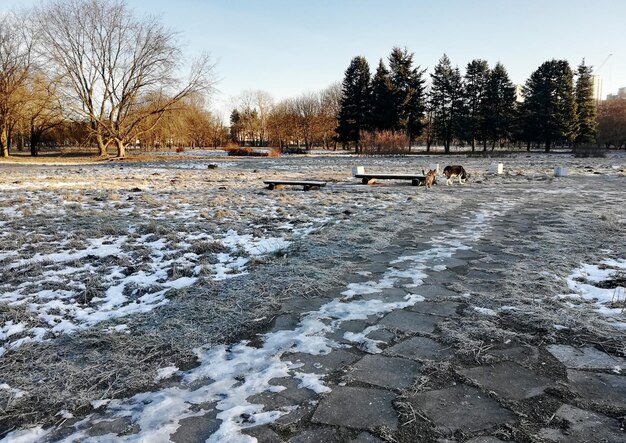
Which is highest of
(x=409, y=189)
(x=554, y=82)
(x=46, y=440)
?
(x=554, y=82)

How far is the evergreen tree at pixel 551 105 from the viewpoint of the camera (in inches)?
1881

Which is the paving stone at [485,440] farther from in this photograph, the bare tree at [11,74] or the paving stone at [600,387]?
the bare tree at [11,74]

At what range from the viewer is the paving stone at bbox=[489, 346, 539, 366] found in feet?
9.06

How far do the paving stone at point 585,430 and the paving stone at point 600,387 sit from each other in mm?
180

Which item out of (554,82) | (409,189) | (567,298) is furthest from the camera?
(554,82)

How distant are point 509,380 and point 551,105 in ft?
178

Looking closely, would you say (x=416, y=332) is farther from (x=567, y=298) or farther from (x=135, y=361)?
(x=135, y=361)

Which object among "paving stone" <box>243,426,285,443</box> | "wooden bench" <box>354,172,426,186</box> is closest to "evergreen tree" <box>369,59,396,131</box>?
"wooden bench" <box>354,172,426,186</box>

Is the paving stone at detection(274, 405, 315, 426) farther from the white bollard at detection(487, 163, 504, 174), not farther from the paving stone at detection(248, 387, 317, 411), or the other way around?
the white bollard at detection(487, 163, 504, 174)

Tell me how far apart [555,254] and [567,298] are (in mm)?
1607

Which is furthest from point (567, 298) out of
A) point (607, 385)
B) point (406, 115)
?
point (406, 115)

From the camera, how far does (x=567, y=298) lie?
3812 mm

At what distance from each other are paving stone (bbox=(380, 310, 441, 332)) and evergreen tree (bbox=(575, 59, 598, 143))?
180ft

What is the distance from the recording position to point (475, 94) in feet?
169
